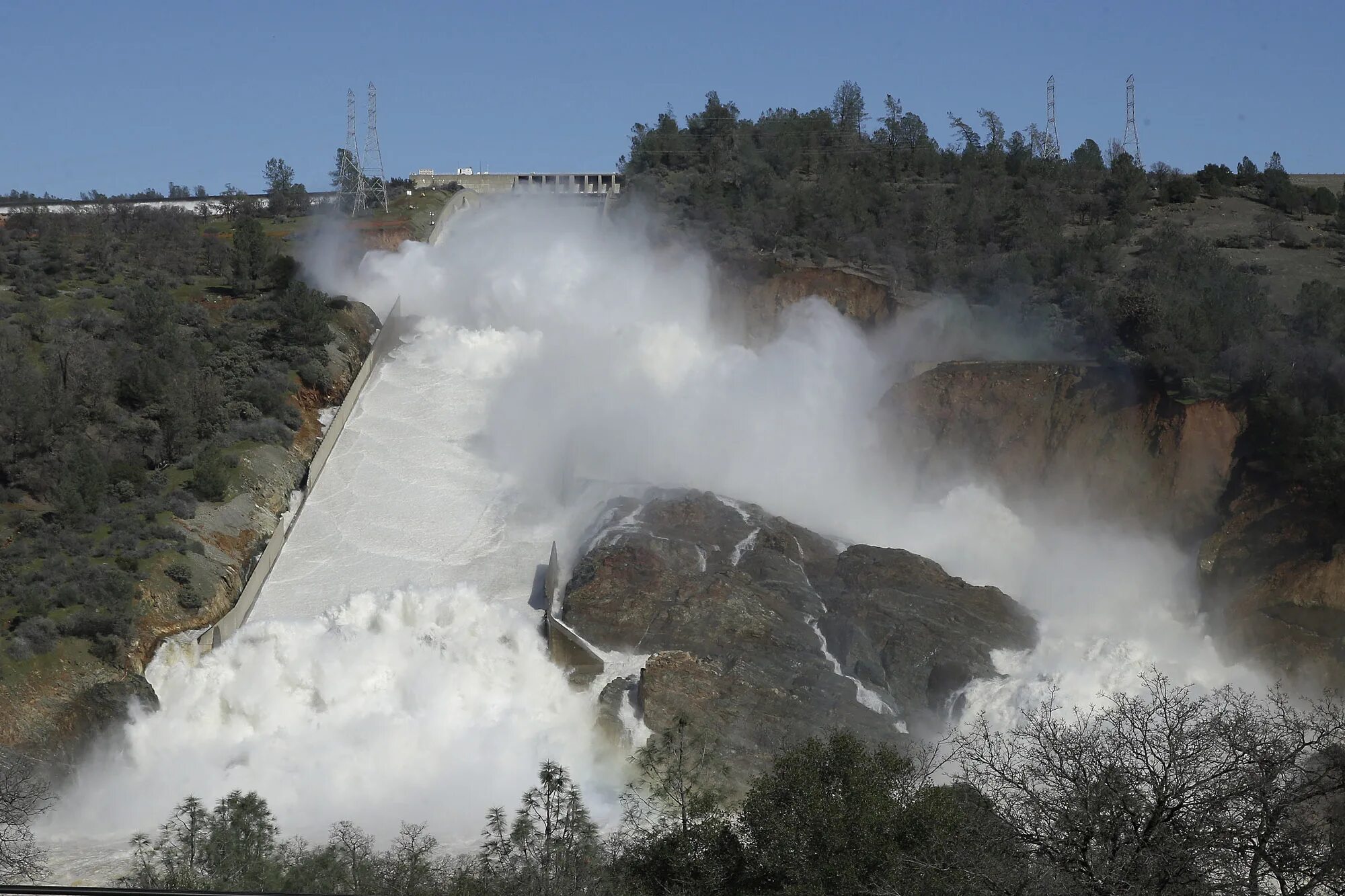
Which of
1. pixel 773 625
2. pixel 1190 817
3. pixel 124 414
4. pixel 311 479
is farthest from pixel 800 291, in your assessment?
pixel 1190 817

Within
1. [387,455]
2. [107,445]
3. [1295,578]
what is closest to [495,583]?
[387,455]

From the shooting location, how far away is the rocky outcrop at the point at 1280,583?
109 feet

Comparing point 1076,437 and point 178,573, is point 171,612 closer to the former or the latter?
point 178,573

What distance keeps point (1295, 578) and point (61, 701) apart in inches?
1139

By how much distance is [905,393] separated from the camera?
4694 centimetres

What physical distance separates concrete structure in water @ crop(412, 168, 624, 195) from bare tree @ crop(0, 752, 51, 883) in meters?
56.1

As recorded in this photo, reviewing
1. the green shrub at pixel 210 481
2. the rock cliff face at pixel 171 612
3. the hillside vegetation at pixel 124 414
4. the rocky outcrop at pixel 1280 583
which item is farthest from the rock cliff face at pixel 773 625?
the hillside vegetation at pixel 124 414

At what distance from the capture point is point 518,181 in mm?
85812

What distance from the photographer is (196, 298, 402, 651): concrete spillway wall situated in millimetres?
35219

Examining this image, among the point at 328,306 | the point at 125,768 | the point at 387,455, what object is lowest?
the point at 125,768

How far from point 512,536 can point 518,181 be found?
48.9m

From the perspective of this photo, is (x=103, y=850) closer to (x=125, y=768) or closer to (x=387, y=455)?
(x=125, y=768)

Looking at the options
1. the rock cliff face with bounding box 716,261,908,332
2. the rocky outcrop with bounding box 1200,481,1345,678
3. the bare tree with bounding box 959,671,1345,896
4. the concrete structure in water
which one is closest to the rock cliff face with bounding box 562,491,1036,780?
the rocky outcrop with bounding box 1200,481,1345,678

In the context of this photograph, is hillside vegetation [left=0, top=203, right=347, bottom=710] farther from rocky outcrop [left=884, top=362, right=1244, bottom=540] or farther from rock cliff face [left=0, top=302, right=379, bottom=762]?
rocky outcrop [left=884, top=362, right=1244, bottom=540]
